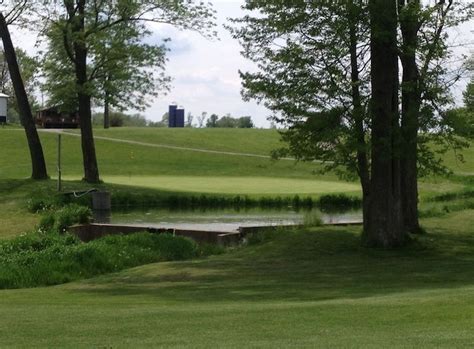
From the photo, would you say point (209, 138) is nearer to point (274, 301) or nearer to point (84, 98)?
point (84, 98)

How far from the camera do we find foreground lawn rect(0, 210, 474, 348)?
8.23 m

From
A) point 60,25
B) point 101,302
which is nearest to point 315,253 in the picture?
point 101,302

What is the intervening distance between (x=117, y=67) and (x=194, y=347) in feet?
96.4

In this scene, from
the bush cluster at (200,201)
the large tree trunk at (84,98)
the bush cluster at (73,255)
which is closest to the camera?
the bush cluster at (73,255)

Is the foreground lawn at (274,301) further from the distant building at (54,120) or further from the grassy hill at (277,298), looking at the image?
the distant building at (54,120)

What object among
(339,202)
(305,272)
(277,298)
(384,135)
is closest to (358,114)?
(384,135)

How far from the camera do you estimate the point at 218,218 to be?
1080 inches

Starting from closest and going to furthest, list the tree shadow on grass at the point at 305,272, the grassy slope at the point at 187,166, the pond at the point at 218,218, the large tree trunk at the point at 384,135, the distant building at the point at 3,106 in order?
1. the tree shadow on grass at the point at 305,272
2. the large tree trunk at the point at 384,135
3. the pond at the point at 218,218
4. the grassy slope at the point at 187,166
5. the distant building at the point at 3,106

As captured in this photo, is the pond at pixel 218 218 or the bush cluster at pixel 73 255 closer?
the bush cluster at pixel 73 255

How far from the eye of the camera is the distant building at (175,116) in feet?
388

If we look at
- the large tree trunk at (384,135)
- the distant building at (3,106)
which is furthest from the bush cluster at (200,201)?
the distant building at (3,106)

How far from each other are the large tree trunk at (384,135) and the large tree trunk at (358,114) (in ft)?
0.91

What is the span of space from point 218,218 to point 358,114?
34.3 ft

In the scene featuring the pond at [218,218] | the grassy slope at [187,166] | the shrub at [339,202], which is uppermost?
the grassy slope at [187,166]
